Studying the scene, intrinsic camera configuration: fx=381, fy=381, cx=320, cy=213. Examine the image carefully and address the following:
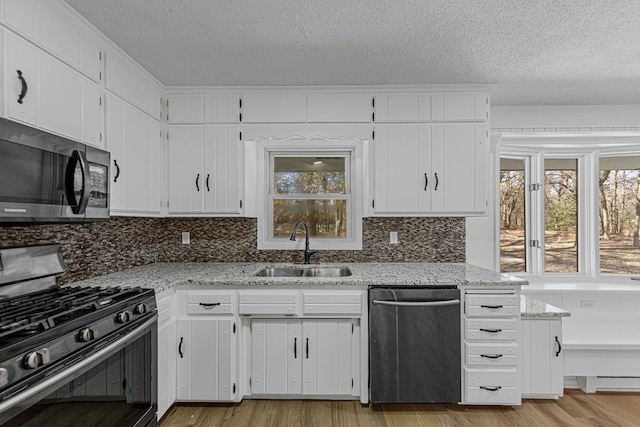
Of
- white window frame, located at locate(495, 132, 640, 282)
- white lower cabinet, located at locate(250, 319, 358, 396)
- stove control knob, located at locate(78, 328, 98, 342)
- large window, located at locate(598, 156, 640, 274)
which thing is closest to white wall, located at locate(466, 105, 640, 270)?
white window frame, located at locate(495, 132, 640, 282)

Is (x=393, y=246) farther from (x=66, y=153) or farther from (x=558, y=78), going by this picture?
(x=66, y=153)

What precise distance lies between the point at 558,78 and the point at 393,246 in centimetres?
181

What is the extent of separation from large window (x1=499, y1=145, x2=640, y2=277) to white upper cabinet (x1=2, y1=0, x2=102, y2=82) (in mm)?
3459

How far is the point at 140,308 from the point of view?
1880mm

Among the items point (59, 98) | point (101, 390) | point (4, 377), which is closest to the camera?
point (4, 377)

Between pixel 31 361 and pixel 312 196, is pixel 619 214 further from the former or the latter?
pixel 31 361

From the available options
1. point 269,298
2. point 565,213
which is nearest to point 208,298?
point 269,298

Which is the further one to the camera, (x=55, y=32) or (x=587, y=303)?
(x=587, y=303)

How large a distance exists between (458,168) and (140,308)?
2.46 meters

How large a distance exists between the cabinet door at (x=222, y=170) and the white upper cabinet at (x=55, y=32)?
3.27 ft

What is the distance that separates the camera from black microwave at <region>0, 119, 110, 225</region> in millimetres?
1405

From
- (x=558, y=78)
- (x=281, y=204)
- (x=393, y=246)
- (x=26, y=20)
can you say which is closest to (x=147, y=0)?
(x=26, y=20)

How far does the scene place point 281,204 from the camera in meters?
3.42

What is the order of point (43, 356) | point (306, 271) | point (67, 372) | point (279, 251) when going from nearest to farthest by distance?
point (43, 356) → point (67, 372) → point (306, 271) → point (279, 251)
